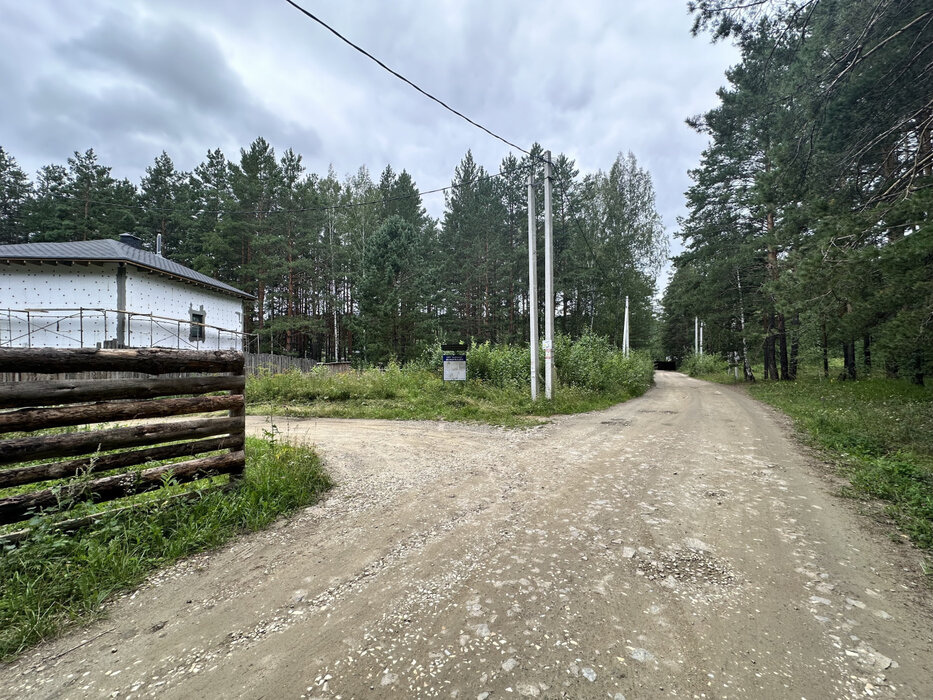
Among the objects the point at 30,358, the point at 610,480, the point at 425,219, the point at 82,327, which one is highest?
the point at 425,219

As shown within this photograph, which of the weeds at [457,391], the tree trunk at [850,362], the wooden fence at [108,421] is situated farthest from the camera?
the tree trunk at [850,362]

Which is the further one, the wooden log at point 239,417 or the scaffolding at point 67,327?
the scaffolding at point 67,327

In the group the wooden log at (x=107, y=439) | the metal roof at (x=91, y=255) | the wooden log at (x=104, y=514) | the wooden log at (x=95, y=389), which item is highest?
the metal roof at (x=91, y=255)

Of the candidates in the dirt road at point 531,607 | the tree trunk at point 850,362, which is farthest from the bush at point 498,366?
the tree trunk at point 850,362

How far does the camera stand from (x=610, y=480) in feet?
14.5

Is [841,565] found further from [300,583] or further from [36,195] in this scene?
[36,195]

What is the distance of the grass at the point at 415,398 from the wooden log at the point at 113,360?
5913mm

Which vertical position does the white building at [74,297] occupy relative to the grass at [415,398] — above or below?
above

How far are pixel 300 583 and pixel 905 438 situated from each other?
8.74m

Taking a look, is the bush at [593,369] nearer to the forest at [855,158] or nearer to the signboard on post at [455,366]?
the signboard on post at [455,366]

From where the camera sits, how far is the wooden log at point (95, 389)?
2.64 meters

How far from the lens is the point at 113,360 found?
9.89 ft

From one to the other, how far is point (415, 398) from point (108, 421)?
8.15 meters

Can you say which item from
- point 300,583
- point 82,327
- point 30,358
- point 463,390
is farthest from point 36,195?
point 300,583
